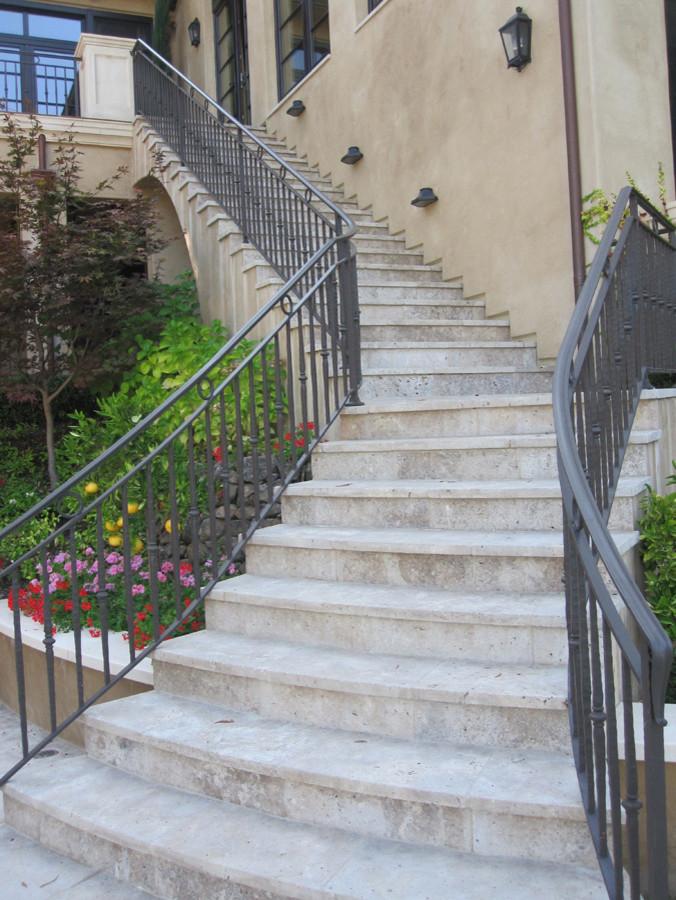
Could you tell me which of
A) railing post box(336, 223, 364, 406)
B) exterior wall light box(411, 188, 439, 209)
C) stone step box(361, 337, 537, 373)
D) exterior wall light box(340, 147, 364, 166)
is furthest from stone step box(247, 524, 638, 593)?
exterior wall light box(340, 147, 364, 166)

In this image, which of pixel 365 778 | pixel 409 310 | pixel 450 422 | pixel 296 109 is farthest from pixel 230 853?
pixel 296 109

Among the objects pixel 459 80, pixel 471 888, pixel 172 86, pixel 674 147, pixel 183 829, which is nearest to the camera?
pixel 471 888

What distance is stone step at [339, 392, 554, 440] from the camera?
4.10 m

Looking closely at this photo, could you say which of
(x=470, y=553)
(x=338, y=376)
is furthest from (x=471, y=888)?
(x=338, y=376)

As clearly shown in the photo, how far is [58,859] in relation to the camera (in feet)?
9.17

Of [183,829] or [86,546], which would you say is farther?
[86,546]

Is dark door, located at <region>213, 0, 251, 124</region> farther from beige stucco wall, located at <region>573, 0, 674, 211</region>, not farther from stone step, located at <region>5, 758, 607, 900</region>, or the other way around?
stone step, located at <region>5, 758, 607, 900</region>

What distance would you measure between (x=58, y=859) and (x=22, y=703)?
0.65 meters

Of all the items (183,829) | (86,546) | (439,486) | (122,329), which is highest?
(122,329)

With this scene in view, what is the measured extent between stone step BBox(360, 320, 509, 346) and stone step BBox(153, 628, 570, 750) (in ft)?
9.23

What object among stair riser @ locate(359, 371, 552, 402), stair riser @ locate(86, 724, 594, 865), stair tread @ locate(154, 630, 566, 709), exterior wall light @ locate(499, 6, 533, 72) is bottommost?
stair riser @ locate(86, 724, 594, 865)

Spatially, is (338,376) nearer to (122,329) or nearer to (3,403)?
(122,329)

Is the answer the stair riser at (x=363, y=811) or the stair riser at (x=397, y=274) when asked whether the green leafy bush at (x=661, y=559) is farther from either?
the stair riser at (x=397, y=274)

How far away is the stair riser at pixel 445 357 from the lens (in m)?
5.40
